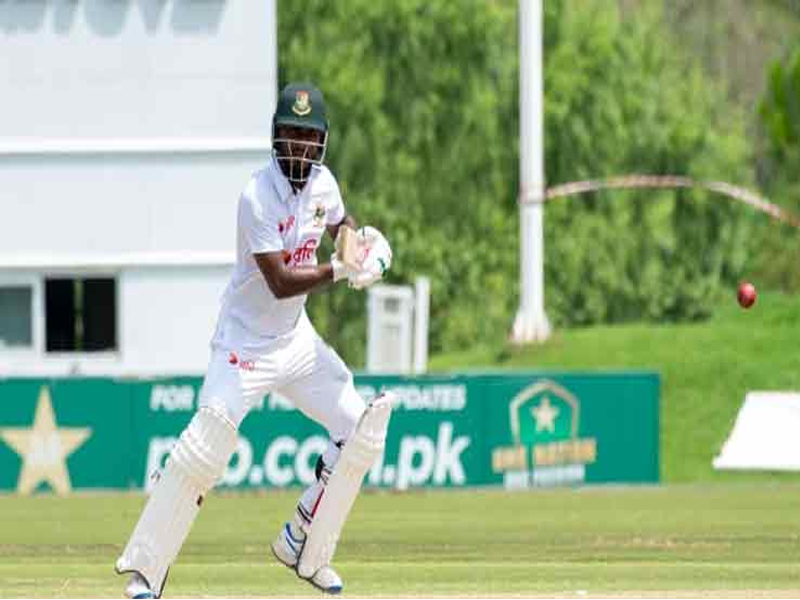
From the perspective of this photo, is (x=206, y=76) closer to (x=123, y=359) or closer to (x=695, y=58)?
(x=123, y=359)

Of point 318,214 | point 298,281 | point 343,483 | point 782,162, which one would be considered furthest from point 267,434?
point 782,162

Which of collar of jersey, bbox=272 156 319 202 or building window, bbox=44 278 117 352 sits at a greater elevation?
collar of jersey, bbox=272 156 319 202

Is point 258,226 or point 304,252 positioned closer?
point 258,226

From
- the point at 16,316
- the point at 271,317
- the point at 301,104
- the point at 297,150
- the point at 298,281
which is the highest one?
the point at 301,104

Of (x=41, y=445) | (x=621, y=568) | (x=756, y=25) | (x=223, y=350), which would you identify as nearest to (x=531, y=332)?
(x=41, y=445)

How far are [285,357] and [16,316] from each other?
17.8 meters

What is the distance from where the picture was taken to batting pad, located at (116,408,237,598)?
946 centimetres

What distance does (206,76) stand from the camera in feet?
87.7

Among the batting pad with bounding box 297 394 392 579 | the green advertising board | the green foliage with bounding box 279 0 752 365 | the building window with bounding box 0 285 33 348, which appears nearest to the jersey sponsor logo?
the batting pad with bounding box 297 394 392 579

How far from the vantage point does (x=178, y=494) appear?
9539 millimetres

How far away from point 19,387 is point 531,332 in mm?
9976

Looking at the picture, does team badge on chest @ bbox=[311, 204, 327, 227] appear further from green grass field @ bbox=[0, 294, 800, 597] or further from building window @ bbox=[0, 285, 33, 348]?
building window @ bbox=[0, 285, 33, 348]

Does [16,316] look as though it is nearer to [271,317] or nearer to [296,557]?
[296,557]

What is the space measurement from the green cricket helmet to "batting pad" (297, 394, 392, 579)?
0.96m
